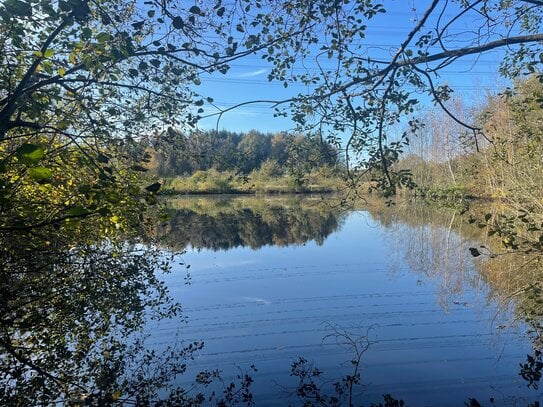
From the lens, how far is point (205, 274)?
9.39 m

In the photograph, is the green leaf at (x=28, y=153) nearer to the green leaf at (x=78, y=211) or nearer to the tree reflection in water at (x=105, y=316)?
the green leaf at (x=78, y=211)

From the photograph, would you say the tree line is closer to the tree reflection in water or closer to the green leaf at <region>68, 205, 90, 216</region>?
the tree reflection in water

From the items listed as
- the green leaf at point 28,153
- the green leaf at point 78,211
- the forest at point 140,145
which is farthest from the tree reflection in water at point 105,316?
the green leaf at point 28,153

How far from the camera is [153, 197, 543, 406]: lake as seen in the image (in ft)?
13.6

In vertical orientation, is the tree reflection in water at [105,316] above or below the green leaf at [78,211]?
below

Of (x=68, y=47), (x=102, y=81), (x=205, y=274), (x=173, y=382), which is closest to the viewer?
(x=68, y=47)

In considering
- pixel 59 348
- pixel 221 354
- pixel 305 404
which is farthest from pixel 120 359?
pixel 305 404

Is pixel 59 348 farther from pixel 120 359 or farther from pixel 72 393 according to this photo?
pixel 72 393

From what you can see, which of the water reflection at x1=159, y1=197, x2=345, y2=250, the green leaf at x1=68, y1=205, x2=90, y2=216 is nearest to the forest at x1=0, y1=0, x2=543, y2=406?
the green leaf at x1=68, y1=205, x2=90, y2=216

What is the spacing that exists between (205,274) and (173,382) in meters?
5.34

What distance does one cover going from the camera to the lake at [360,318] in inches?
164

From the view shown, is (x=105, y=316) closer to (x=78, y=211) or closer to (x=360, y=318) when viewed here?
(x=360, y=318)

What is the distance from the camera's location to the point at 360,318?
20.3 feet

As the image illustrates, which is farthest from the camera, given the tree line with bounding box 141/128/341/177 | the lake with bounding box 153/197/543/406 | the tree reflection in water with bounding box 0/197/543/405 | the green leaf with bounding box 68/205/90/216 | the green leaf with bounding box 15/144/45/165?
the lake with bounding box 153/197/543/406
